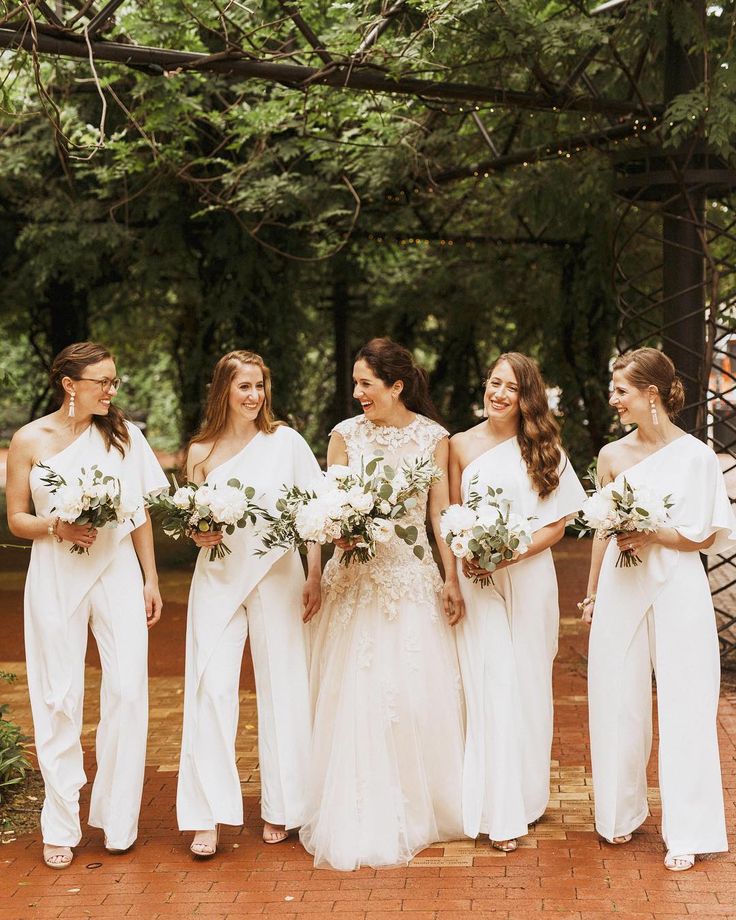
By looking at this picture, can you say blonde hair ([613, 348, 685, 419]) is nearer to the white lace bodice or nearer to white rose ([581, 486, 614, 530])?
white rose ([581, 486, 614, 530])

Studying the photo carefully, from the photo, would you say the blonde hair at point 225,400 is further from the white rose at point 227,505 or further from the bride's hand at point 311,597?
the bride's hand at point 311,597

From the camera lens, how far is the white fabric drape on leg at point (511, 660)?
4926 mm

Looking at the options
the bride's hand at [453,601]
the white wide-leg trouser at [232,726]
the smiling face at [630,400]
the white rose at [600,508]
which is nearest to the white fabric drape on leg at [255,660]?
the white wide-leg trouser at [232,726]

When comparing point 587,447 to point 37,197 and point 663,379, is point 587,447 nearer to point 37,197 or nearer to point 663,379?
point 37,197

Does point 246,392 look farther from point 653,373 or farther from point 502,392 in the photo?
point 653,373

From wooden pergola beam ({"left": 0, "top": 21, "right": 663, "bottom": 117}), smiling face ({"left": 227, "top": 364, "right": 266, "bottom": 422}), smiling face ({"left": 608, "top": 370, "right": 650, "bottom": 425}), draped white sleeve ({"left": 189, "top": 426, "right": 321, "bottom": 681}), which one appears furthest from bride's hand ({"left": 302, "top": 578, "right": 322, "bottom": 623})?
wooden pergola beam ({"left": 0, "top": 21, "right": 663, "bottom": 117})

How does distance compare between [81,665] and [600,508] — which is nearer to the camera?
[600,508]

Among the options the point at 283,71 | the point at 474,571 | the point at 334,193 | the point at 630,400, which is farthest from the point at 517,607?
the point at 334,193

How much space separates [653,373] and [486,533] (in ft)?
3.31

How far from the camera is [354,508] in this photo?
15.4 ft

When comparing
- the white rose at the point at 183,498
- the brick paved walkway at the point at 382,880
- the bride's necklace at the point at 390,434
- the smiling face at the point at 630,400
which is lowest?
the brick paved walkway at the point at 382,880

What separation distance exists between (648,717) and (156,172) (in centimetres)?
830

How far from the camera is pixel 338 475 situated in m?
4.79

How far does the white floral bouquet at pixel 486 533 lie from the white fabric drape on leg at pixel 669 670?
50 cm
